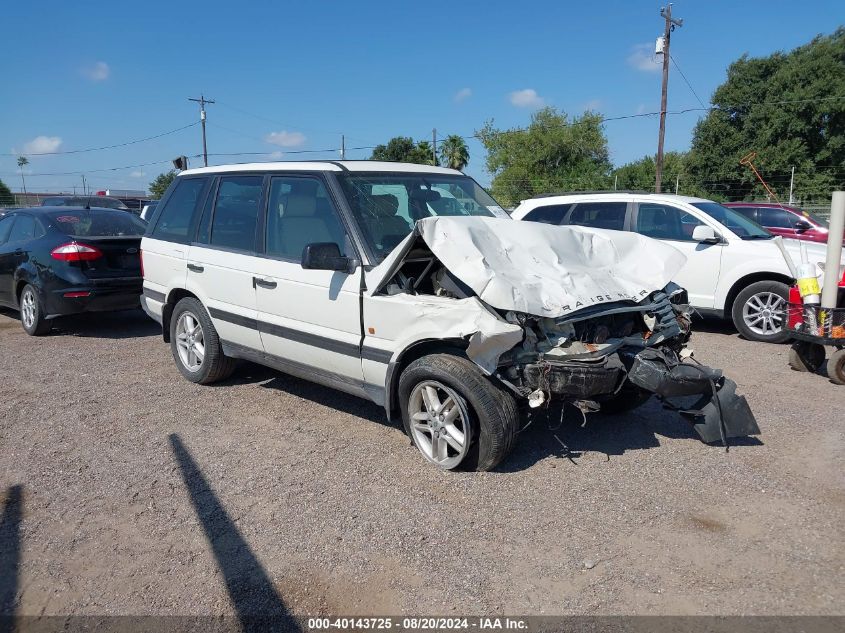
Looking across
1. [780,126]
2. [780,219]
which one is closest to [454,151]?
[780,126]

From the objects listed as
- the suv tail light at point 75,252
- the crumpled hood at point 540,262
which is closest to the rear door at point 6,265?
the suv tail light at point 75,252

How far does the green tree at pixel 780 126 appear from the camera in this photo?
42.5 meters

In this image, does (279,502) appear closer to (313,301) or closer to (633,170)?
(313,301)

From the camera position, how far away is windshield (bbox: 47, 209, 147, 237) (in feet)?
27.5

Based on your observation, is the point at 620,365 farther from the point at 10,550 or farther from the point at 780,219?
the point at 780,219

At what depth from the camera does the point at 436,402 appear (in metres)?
4.17

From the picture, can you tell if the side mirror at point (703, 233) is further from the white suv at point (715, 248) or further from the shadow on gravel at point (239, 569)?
the shadow on gravel at point (239, 569)

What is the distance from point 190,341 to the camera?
20.4 ft

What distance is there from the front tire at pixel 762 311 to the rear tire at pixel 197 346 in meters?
6.03

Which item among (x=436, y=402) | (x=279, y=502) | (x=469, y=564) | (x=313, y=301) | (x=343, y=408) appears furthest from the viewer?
(x=343, y=408)

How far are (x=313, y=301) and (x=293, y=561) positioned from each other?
6.64 ft

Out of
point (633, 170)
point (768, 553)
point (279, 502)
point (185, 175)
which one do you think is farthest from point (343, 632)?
point (633, 170)

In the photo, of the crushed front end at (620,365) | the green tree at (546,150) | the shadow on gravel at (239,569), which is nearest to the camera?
the shadow on gravel at (239,569)

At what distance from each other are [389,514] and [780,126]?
156 ft
